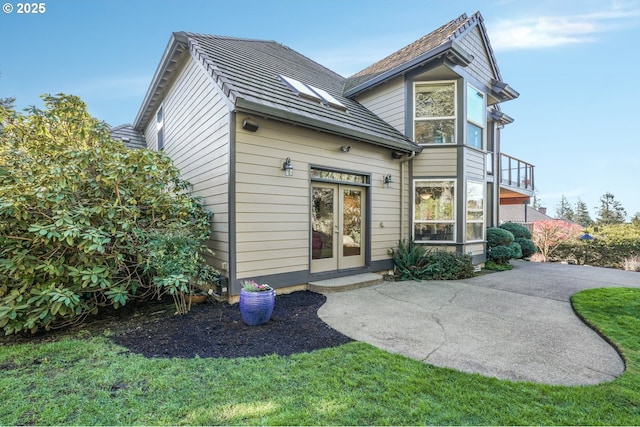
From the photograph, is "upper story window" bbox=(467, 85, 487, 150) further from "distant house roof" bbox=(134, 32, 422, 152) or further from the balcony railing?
the balcony railing

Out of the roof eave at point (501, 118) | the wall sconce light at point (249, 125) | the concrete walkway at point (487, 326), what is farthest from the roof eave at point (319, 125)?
the roof eave at point (501, 118)

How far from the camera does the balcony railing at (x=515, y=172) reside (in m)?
13.5

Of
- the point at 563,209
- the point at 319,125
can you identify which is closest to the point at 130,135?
the point at 319,125

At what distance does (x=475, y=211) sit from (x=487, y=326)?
4.85 m

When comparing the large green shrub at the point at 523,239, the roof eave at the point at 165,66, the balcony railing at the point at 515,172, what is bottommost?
the large green shrub at the point at 523,239

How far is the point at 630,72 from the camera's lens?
44.4ft

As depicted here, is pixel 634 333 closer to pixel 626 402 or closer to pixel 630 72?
pixel 626 402

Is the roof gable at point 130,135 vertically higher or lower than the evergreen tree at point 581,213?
higher

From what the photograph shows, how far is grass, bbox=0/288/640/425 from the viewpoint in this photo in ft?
6.55

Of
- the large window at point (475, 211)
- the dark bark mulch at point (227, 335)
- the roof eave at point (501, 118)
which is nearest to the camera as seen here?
the dark bark mulch at point (227, 335)

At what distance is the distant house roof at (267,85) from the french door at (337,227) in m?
1.26

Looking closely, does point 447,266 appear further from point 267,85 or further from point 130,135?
point 130,135

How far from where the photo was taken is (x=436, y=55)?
268 inches

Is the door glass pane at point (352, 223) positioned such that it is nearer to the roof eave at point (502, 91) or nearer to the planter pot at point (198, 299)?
the planter pot at point (198, 299)
